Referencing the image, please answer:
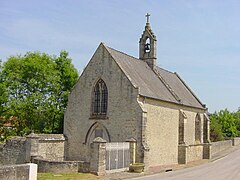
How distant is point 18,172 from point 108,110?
1450 centimetres

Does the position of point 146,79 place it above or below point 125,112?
above

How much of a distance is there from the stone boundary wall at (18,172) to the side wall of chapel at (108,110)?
12.2 m

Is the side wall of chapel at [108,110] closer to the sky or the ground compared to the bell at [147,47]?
closer to the ground

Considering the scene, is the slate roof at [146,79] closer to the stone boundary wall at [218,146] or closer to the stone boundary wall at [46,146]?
the stone boundary wall at [46,146]

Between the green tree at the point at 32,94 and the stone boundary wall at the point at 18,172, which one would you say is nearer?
the stone boundary wall at the point at 18,172

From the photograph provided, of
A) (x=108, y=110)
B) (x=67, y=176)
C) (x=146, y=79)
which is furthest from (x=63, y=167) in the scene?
(x=146, y=79)

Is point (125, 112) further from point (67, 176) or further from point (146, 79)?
point (67, 176)

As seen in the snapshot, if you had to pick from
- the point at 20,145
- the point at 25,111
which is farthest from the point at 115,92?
the point at 25,111

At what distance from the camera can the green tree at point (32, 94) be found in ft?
125

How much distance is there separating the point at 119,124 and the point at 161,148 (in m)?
5.45

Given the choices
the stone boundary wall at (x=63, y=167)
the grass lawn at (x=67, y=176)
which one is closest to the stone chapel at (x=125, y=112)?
the stone boundary wall at (x=63, y=167)

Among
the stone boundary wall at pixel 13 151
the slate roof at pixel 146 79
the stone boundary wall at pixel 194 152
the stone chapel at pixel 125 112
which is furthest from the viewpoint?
the stone boundary wall at pixel 194 152

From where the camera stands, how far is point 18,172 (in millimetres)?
15805

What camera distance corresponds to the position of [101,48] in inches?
1206
